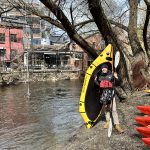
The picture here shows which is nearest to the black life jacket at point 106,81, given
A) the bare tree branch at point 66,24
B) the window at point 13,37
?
the bare tree branch at point 66,24

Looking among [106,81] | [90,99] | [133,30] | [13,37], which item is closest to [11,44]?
[13,37]

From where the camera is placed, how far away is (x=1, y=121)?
16828 millimetres

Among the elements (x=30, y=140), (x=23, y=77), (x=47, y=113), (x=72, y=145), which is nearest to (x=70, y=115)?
(x=47, y=113)

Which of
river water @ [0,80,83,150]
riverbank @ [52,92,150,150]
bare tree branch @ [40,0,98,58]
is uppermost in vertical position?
bare tree branch @ [40,0,98,58]

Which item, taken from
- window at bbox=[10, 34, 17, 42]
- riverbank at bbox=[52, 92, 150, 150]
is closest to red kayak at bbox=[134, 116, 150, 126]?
riverbank at bbox=[52, 92, 150, 150]

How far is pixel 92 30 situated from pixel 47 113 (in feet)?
15.4

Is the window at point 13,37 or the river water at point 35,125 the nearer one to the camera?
the river water at point 35,125

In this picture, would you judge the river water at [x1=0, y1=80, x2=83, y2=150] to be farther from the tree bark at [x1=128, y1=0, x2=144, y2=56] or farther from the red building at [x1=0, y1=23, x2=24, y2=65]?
the red building at [x1=0, y1=23, x2=24, y2=65]

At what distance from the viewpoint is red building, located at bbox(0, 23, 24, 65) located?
2175 inches

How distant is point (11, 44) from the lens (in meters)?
57.2

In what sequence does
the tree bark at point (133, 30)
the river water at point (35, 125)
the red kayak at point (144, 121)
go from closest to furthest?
1. the red kayak at point (144, 121)
2. the river water at point (35, 125)
3. the tree bark at point (133, 30)

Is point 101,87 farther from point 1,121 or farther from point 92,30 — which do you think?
point 92,30

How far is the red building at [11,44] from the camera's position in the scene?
55250 mm

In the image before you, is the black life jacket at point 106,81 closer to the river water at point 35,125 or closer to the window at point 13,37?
the river water at point 35,125
